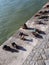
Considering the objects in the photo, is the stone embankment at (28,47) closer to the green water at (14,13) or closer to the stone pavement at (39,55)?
the stone pavement at (39,55)

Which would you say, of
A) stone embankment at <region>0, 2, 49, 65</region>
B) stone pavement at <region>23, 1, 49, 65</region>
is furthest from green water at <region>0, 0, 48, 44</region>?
stone pavement at <region>23, 1, 49, 65</region>

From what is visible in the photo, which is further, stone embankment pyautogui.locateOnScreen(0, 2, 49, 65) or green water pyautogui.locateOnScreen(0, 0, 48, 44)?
green water pyautogui.locateOnScreen(0, 0, 48, 44)

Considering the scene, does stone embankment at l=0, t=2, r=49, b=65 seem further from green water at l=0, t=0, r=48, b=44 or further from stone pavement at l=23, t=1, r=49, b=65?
green water at l=0, t=0, r=48, b=44

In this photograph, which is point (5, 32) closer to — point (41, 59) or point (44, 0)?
point (41, 59)

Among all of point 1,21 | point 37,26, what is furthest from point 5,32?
point 37,26

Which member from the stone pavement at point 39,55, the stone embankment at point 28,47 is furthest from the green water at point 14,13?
the stone pavement at point 39,55
